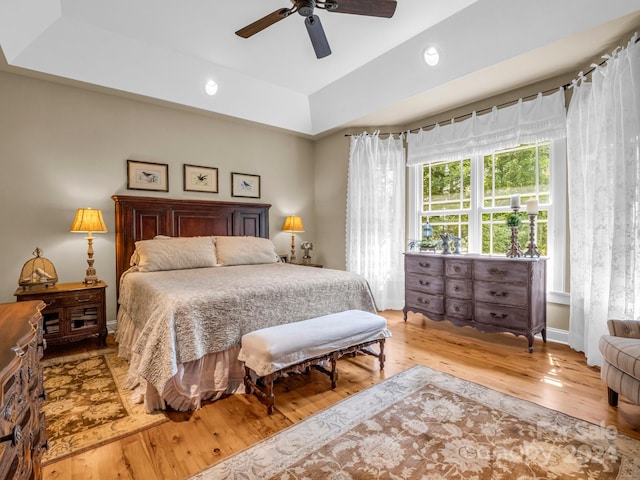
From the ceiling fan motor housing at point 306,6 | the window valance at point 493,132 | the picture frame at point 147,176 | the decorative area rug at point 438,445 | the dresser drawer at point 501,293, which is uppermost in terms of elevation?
the ceiling fan motor housing at point 306,6

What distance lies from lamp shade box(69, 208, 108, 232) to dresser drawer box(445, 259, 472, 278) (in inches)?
139

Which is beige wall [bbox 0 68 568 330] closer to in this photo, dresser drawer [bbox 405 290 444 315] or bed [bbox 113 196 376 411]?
bed [bbox 113 196 376 411]

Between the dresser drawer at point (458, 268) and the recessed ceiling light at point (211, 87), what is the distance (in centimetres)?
330

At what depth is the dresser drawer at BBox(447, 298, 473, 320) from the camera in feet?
11.2

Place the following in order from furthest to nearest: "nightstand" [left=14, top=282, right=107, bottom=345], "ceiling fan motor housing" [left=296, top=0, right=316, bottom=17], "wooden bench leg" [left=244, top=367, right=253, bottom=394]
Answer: "nightstand" [left=14, top=282, right=107, bottom=345]
"wooden bench leg" [left=244, top=367, right=253, bottom=394]
"ceiling fan motor housing" [left=296, top=0, right=316, bottom=17]

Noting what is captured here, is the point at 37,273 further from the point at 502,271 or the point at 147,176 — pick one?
the point at 502,271

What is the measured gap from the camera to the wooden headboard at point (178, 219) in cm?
360

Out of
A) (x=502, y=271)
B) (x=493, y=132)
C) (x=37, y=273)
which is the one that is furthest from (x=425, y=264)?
(x=37, y=273)

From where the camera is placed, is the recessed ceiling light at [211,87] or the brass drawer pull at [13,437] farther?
the recessed ceiling light at [211,87]

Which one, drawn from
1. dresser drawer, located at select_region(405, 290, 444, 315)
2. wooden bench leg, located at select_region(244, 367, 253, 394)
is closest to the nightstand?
wooden bench leg, located at select_region(244, 367, 253, 394)

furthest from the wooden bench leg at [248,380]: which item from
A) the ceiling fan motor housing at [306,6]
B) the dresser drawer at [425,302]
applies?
the ceiling fan motor housing at [306,6]

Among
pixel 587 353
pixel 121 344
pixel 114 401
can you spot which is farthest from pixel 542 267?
pixel 121 344

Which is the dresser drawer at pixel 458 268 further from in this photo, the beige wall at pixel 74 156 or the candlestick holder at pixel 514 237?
the beige wall at pixel 74 156

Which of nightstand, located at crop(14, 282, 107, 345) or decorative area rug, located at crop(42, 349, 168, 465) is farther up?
nightstand, located at crop(14, 282, 107, 345)
